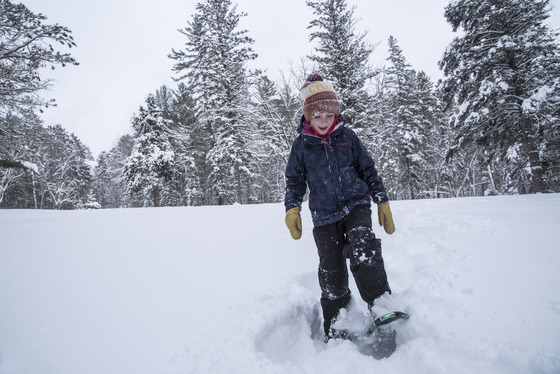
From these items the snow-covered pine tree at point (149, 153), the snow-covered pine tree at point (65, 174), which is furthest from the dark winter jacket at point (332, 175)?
the snow-covered pine tree at point (65, 174)

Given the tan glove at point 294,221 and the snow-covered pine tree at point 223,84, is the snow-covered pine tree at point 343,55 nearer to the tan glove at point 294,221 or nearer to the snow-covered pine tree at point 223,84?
the snow-covered pine tree at point 223,84

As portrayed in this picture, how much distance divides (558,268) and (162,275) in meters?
3.53

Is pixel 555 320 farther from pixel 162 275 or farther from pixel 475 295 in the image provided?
pixel 162 275

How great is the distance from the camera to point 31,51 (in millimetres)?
8273

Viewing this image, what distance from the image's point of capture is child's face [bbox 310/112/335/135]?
219 cm

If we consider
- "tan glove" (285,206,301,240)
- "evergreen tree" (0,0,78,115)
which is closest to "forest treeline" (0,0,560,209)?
"evergreen tree" (0,0,78,115)

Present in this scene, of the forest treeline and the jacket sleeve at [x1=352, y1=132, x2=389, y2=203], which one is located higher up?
the forest treeline

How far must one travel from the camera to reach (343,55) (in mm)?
14672

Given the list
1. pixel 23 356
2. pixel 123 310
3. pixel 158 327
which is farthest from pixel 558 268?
pixel 23 356

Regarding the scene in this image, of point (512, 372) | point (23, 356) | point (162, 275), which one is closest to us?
point (512, 372)

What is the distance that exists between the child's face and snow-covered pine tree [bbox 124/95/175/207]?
19.0m

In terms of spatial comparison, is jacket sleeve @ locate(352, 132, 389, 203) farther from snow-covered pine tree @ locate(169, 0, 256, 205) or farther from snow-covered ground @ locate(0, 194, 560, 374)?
snow-covered pine tree @ locate(169, 0, 256, 205)

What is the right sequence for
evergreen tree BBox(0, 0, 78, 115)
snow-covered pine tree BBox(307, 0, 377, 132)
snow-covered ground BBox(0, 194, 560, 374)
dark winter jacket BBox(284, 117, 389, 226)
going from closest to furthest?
snow-covered ground BBox(0, 194, 560, 374), dark winter jacket BBox(284, 117, 389, 226), evergreen tree BBox(0, 0, 78, 115), snow-covered pine tree BBox(307, 0, 377, 132)

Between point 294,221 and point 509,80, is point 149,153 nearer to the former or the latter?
point 294,221
